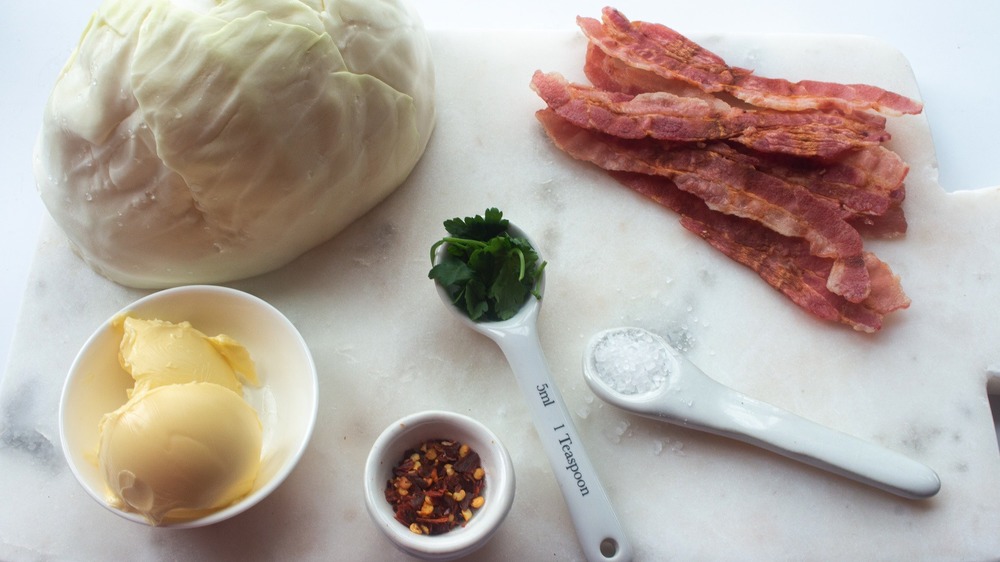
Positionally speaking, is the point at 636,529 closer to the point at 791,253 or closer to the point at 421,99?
the point at 791,253

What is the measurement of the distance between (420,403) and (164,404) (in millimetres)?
493

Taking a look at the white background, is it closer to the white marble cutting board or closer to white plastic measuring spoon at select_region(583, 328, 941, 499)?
the white marble cutting board

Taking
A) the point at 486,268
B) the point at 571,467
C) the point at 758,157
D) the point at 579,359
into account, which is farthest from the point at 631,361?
the point at 758,157

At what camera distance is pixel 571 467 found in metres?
1.50

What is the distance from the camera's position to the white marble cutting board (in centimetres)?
154

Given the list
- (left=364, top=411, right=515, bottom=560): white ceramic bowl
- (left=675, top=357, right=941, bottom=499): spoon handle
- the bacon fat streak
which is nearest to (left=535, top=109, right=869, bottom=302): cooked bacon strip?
the bacon fat streak

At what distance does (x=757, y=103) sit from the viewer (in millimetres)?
1771

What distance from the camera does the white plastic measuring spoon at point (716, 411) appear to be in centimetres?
151

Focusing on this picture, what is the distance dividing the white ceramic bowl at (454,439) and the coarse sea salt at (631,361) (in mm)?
270

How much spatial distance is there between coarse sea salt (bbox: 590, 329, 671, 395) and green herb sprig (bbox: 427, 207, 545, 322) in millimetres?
175

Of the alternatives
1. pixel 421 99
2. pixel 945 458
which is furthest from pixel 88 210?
pixel 945 458

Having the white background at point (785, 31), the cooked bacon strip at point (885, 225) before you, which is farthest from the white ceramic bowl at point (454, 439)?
the white background at point (785, 31)

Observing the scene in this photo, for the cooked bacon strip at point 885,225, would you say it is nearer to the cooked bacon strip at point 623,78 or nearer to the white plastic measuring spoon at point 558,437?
the cooked bacon strip at point 623,78

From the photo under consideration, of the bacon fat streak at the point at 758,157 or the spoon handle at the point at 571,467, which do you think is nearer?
the spoon handle at the point at 571,467
